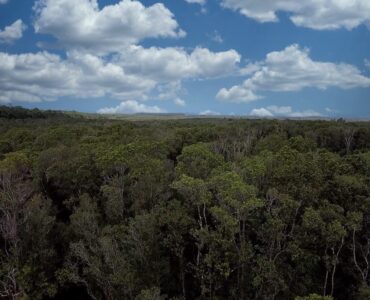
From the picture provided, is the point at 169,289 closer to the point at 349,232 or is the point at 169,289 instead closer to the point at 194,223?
the point at 194,223

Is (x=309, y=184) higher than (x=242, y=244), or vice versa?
(x=309, y=184)

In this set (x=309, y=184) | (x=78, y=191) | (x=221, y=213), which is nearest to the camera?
(x=221, y=213)

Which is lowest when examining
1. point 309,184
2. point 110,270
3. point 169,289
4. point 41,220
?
point 169,289

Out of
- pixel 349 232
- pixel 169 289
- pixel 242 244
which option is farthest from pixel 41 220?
pixel 349 232

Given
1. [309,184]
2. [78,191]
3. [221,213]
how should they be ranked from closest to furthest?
[221,213], [309,184], [78,191]

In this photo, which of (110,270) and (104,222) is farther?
(104,222)

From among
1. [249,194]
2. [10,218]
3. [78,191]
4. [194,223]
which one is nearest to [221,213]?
[249,194]

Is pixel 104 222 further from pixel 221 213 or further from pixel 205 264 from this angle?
pixel 221 213

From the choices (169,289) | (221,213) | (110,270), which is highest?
(221,213)

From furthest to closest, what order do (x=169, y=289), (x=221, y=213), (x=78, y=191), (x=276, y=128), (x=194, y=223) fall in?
1. (x=276, y=128)
2. (x=78, y=191)
3. (x=169, y=289)
4. (x=194, y=223)
5. (x=221, y=213)
